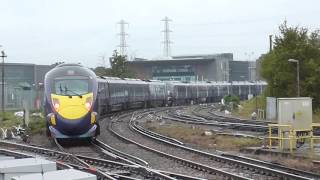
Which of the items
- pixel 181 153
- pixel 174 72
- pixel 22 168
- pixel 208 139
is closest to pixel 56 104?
pixel 181 153

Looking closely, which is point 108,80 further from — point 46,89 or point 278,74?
point 46,89

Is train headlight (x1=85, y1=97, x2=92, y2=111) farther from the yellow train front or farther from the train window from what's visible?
the train window

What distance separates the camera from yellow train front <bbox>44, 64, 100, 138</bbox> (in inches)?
835

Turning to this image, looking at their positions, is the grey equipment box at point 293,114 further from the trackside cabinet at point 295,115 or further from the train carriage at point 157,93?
the train carriage at point 157,93

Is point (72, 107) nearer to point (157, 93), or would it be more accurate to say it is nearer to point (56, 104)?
point (56, 104)

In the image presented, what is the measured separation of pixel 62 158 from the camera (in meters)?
18.4

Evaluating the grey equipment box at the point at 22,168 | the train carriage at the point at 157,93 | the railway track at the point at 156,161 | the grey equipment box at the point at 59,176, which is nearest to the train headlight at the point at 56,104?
the railway track at the point at 156,161

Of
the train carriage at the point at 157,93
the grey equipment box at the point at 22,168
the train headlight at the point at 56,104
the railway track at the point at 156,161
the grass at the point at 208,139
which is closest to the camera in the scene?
the grey equipment box at the point at 22,168

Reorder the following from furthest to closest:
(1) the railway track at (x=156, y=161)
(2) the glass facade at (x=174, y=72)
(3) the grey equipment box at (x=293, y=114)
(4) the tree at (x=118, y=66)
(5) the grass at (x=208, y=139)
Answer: (2) the glass facade at (x=174, y=72)
(4) the tree at (x=118, y=66)
(5) the grass at (x=208, y=139)
(3) the grey equipment box at (x=293, y=114)
(1) the railway track at (x=156, y=161)

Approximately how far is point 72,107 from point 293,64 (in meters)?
23.6

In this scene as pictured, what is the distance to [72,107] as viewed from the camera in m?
21.2

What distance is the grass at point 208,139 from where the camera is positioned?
22.1 m

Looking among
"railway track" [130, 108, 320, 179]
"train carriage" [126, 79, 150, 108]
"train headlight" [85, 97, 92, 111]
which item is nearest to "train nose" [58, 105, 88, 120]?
"train headlight" [85, 97, 92, 111]

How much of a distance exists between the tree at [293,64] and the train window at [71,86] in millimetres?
21881
